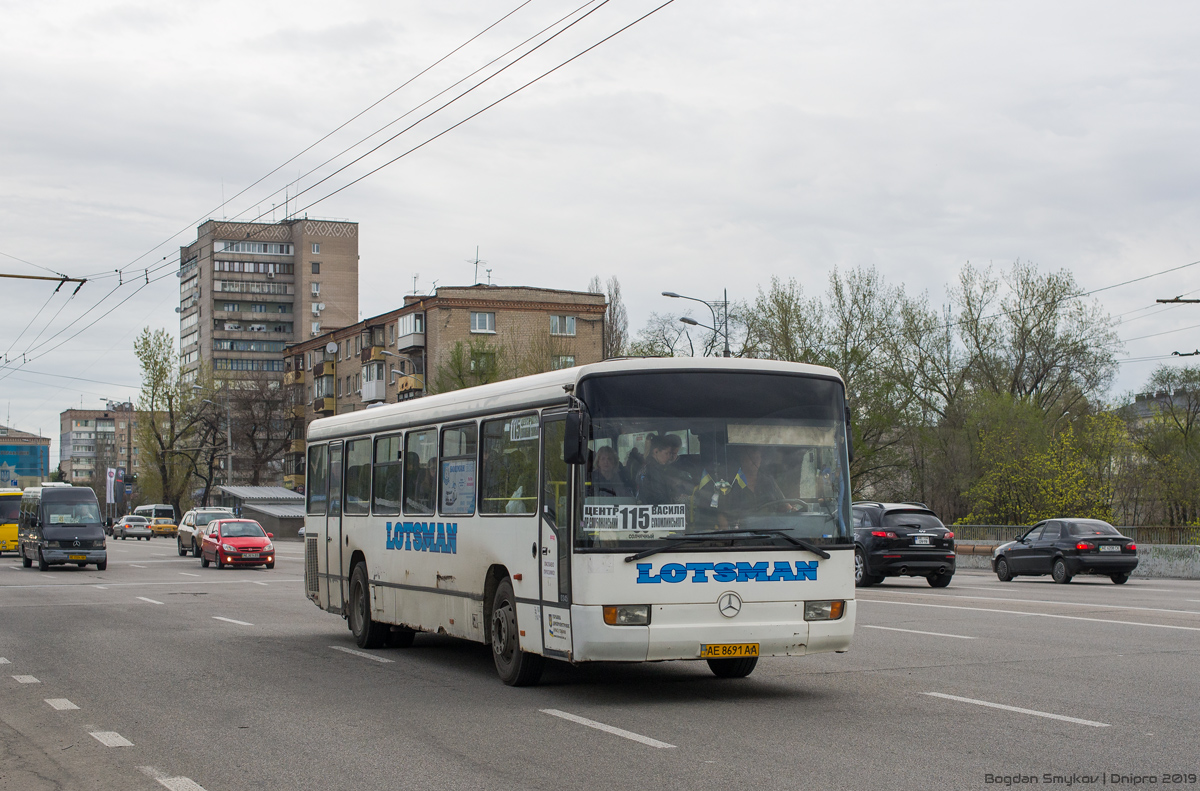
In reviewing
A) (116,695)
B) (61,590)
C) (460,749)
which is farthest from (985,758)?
(61,590)

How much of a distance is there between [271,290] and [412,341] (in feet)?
200

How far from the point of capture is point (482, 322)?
85688 millimetres

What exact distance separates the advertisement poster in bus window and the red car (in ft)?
86.8

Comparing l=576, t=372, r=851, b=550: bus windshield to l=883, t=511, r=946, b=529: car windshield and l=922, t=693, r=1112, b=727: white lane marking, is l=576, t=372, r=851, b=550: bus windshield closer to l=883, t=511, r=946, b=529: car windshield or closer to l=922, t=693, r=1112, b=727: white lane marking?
l=922, t=693, r=1112, b=727: white lane marking

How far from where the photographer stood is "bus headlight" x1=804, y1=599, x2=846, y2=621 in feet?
32.7

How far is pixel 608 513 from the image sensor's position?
31.9 ft

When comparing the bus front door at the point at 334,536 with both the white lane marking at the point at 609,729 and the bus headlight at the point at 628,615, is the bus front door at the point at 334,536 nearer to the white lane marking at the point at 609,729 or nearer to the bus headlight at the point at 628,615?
the white lane marking at the point at 609,729

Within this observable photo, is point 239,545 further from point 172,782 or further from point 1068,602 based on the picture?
point 172,782

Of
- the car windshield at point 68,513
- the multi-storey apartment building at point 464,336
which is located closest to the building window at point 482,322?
the multi-storey apartment building at point 464,336

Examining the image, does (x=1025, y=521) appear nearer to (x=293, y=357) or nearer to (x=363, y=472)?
(x=363, y=472)

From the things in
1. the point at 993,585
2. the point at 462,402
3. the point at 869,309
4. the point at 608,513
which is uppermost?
the point at 869,309

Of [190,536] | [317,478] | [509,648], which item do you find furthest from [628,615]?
Result: [190,536]

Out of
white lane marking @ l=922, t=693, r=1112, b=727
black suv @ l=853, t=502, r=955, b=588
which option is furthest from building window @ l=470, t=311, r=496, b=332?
white lane marking @ l=922, t=693, r=1112, b=727

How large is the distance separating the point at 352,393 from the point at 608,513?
92.8m
